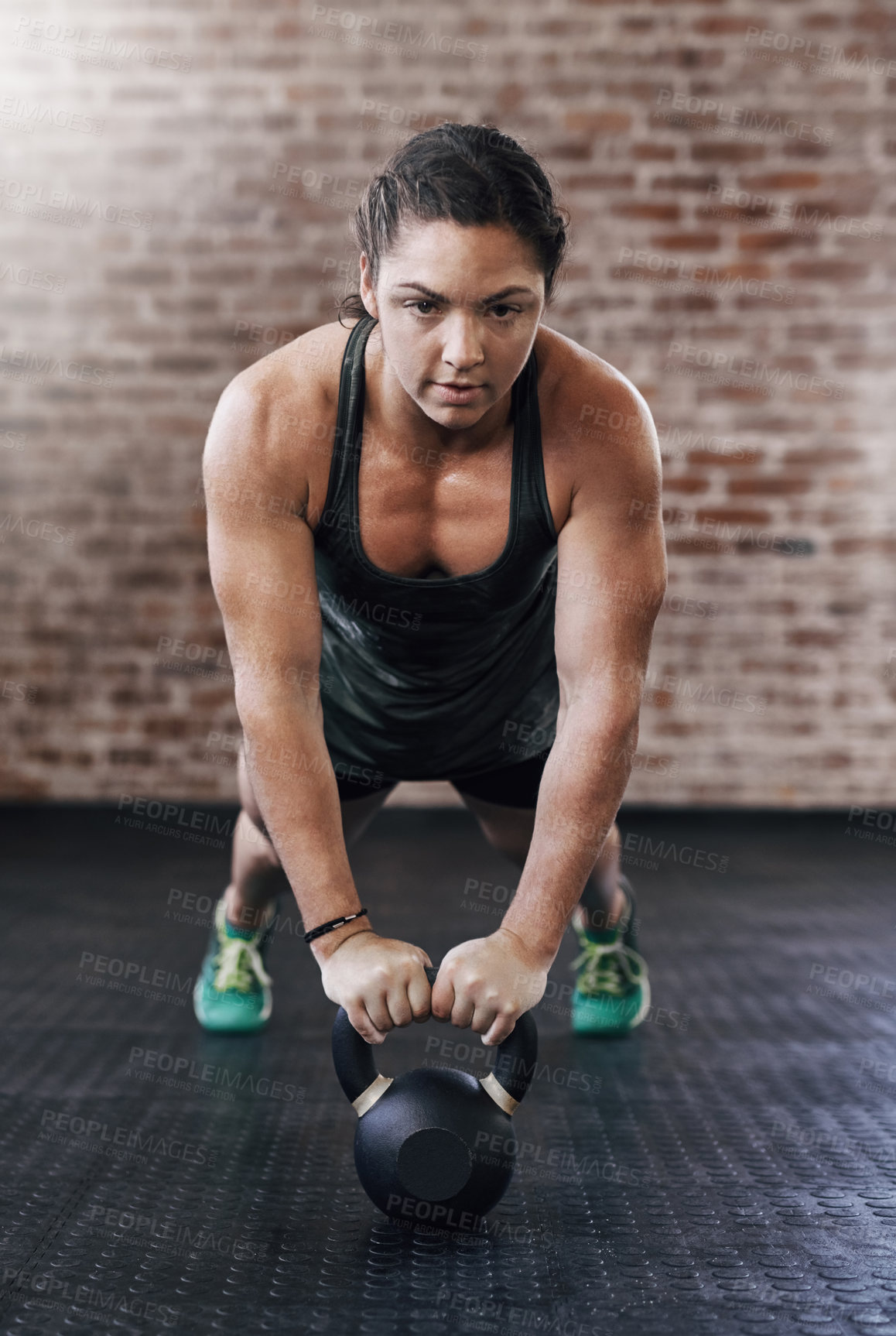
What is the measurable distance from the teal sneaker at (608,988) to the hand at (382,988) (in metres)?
0.70

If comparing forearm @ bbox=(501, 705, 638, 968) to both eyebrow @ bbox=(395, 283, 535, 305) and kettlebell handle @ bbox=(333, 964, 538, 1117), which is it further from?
eyebrow @ bbox=(395, 283, 535, 305)

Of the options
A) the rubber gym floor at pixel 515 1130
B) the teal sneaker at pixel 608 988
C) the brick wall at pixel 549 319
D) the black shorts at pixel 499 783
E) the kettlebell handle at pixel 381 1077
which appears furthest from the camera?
the brick wall at pixel 549 319

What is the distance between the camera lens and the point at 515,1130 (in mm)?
1349

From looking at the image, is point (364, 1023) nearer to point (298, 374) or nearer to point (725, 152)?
point (298, 374)

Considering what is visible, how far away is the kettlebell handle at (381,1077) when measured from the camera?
1067 millimetres

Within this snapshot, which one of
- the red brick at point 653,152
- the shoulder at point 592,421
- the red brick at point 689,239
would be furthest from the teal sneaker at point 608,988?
the red brick at point 653,152

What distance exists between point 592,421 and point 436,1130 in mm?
698

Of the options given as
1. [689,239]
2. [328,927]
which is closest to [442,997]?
[328,927]

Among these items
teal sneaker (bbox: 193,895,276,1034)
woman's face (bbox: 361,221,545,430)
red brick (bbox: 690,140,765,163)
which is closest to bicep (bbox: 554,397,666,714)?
woman's face (bbox: 361,221,545,430)

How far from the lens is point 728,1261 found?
1029 mm

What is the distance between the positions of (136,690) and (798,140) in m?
2.39

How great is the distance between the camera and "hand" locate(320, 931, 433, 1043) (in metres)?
1.03

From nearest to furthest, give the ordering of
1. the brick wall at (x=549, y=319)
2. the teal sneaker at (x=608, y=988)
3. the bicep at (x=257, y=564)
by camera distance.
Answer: the bicep at (x=257, y=564), the teal sneaker at (x=608, y=988), the brick wall at (x=549, y=319)

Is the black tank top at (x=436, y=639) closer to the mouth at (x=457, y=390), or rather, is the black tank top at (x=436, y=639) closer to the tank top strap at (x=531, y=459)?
the tank top strap at (x=531, y=459)
